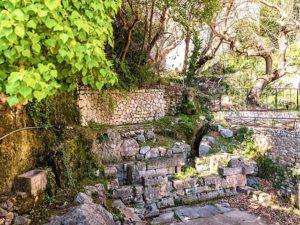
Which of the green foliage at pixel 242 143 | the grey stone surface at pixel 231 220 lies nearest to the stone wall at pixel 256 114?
the green foliage at pixel 242 143

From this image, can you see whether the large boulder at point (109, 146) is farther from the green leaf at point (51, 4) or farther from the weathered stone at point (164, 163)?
the green leaf at point (51, 4)

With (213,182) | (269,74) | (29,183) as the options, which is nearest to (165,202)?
(213,182)

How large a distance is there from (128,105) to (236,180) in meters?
5.14

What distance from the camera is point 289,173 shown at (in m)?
9.39

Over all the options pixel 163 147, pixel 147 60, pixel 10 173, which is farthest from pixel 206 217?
pixel 147 60

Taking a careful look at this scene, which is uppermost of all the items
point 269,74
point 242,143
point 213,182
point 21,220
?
point 269,74

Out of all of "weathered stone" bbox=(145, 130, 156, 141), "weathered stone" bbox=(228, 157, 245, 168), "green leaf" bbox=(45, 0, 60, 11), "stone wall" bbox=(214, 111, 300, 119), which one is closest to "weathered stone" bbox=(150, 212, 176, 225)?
"weathered stone" bbox=(228, 157, 245, 168)

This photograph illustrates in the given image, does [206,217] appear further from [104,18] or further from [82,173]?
[104,18]

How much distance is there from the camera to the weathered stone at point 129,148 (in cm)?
948

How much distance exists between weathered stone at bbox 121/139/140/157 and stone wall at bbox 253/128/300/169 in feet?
16.7

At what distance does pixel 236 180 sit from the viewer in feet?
30.3

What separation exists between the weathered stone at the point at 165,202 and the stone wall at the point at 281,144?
451cm

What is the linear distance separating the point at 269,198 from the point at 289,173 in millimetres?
1561

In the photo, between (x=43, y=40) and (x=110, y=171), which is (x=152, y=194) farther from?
(x=43, y=40)
